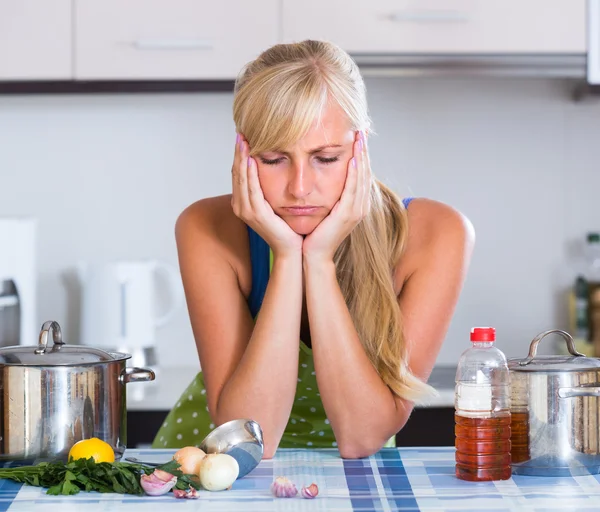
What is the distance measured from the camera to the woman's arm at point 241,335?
1377mm

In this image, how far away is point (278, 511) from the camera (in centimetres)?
97

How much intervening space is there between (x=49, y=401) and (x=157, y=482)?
0.19 metres

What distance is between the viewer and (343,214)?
1434 mm

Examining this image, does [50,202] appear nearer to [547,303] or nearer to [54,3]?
[54,3]

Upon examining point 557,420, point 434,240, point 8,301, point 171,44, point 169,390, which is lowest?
point 169,390

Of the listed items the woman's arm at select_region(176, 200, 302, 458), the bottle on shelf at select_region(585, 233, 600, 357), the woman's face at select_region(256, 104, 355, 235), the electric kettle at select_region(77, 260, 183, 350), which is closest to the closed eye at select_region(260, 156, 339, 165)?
the woman's face at select_region(256, 104, 355, 235)

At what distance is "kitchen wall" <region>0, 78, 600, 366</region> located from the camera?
2648 millimetres

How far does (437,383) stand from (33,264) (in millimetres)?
1048

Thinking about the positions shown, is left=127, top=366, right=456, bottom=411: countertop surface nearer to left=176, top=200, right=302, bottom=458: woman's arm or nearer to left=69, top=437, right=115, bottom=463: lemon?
left=176, top=200, right=302, bottom=458: woman's arm

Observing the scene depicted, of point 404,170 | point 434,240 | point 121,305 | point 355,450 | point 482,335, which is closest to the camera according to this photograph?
point 482,335

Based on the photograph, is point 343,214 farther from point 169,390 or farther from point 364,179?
point 169,390

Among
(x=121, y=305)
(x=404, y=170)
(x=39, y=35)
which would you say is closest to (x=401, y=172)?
(x=404, y=170)

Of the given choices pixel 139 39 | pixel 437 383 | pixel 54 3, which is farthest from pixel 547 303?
pixel 54 3

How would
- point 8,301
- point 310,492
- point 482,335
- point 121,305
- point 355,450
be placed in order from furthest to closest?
point 121,305 → point 8,301 → point 355,450 → point 482,335 → point 310,492
